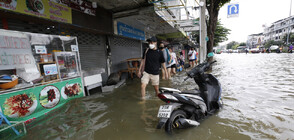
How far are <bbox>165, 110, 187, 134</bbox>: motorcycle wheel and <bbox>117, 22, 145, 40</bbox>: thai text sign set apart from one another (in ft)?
19.9

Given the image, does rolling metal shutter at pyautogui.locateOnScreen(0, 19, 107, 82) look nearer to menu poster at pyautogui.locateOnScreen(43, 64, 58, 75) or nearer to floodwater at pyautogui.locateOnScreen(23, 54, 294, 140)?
menu poster at pyautogui.locateOnScreen(43, 64, 58, 75)

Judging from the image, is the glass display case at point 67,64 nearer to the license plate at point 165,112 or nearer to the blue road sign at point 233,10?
the license plate at point 165,112

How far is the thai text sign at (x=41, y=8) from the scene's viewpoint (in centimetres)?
324

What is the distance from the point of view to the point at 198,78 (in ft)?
9.65

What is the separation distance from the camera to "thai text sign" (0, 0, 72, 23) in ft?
10.6

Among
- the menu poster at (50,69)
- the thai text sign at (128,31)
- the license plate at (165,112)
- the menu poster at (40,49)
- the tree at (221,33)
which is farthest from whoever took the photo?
the tree at (221,33)

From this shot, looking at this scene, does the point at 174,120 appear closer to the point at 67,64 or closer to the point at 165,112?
the point at 165,112

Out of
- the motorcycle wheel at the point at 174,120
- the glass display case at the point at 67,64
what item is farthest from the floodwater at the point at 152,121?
the glass display case at the point at 67,64

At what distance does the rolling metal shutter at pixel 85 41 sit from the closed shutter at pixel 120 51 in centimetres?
71

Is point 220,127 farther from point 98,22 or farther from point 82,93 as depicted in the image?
point 98,22

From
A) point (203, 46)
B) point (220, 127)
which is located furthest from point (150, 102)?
point (203, 46)

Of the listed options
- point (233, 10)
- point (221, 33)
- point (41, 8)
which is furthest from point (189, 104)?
point (221, 33)

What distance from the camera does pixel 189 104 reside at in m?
2.43

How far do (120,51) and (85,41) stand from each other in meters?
2.67
